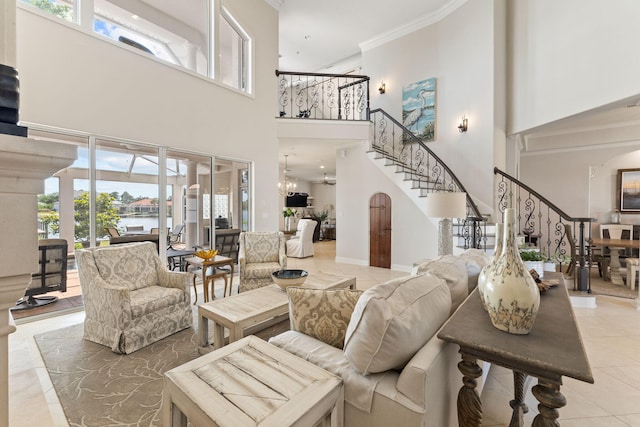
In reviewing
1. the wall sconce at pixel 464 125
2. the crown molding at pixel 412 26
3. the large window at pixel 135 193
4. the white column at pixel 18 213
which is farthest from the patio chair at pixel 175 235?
the crown molding at pixel 412 26

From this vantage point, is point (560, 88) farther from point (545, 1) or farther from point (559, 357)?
point (559, 357)

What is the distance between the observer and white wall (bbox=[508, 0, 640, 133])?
3.49 m

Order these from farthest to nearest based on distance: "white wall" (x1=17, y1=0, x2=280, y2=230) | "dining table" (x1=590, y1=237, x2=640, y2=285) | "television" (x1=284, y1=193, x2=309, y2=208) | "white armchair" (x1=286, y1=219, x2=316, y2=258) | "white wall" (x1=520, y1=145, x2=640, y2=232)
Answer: "television" (x1=284, y1=193, x2=309, y2=208) → "white armchair" (x1=286, y1=219, x2=316, y2=258) → "white wall" (x1=520, y1=145, x2=640, y2=232) → "dining table" (x1=590, y1=237, x2=640, y2=285) → "white wall" (x1=17, y1=0, x2=280, y2=230)

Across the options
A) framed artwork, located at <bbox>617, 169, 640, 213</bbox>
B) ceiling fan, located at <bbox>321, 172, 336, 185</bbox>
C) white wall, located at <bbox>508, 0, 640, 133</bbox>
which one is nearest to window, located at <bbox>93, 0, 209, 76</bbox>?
white wall, located at <bbox>508, 0, 640, 133</bbox>

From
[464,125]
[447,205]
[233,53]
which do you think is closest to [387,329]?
[447,205]

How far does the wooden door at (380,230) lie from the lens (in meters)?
6.44

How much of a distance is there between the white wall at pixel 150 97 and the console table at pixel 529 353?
4.58 meters

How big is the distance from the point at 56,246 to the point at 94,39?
2670mm

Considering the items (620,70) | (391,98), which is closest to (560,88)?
(620,70)

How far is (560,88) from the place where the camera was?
176 inches

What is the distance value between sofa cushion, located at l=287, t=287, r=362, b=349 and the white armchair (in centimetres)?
619

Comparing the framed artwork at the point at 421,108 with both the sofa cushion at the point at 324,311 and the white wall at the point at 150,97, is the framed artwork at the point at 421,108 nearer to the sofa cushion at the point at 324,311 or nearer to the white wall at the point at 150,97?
the white wall at the point at 150,97

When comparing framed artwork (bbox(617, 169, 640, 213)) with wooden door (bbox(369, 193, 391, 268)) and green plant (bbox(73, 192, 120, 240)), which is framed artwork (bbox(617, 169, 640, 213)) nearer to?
wooden door (bbox(369, 193, 391, 268))

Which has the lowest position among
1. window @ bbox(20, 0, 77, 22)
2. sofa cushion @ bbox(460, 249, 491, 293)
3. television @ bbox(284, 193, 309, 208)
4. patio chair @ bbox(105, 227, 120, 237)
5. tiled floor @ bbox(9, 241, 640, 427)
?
tiled floor @ bbox(9, 241, 640, 427)
